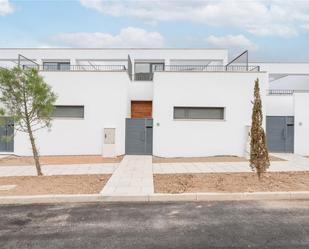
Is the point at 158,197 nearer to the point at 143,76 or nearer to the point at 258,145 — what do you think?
the point at 258,145

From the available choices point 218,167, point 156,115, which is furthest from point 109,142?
point 218,167

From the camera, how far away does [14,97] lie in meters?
9.14

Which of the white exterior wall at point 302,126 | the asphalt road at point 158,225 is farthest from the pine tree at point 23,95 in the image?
the white exterior wall at point 302,126

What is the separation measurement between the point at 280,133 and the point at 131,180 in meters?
11.4

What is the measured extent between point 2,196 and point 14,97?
335cm

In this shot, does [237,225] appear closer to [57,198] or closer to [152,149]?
[57,198]

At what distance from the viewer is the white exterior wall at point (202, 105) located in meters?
15.1

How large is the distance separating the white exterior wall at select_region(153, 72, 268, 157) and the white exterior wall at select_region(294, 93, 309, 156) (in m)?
3.34

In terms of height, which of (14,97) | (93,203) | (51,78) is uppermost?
(51,78)

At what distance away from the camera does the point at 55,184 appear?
27.5 feet

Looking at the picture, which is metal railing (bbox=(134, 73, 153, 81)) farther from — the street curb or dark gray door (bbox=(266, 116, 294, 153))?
the street curb

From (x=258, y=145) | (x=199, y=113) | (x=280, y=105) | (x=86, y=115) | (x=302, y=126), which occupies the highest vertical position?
(x=280, y=105)

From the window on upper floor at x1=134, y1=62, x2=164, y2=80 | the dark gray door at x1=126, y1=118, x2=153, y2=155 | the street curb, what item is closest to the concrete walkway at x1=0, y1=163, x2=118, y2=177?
the dark gray door at x1=126, y1=118, x2=153, y2=155

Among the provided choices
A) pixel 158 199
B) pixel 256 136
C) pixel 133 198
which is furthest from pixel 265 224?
pixel 256 136
